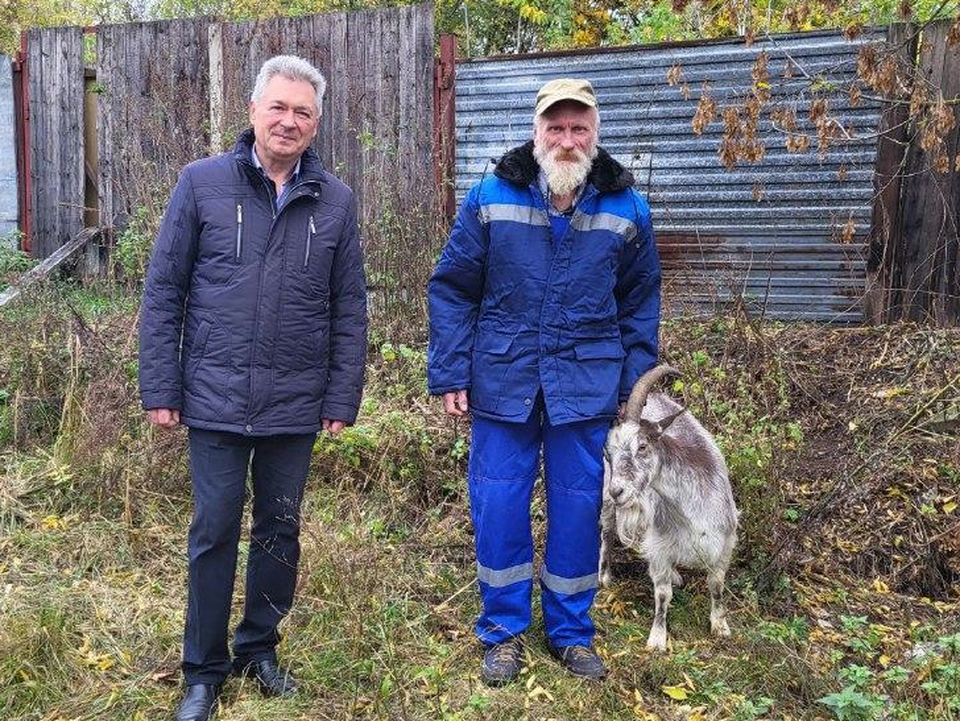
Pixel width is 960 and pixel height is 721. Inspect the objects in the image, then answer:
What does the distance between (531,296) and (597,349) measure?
0.35 meters

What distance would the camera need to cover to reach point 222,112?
8.04m

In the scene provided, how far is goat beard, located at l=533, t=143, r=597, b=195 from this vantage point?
3666 mm

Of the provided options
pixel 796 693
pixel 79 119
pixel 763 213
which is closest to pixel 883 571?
pixel 796 693

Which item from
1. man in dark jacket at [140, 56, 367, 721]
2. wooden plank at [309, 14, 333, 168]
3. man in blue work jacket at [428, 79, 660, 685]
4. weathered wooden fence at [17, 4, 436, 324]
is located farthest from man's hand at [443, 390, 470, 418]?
wooden plank at [309, 14, 333, 168]

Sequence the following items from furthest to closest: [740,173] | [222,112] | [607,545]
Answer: [222,112] < [740,173] < [607,545]

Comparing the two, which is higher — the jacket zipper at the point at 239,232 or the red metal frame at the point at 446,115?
the red metal frame at the point at 446,115

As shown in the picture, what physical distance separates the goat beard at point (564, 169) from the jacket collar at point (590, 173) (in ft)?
0.21

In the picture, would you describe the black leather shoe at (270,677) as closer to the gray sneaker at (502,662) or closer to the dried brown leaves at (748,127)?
the gray sneaker at (502,662)

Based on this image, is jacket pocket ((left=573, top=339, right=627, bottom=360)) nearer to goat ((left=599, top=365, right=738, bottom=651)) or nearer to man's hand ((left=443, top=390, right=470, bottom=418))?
goat ((left=599, top=365, right=738, bottom=651))

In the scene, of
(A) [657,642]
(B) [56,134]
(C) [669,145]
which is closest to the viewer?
(A) [657,642]

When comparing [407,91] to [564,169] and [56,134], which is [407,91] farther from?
[564,169]

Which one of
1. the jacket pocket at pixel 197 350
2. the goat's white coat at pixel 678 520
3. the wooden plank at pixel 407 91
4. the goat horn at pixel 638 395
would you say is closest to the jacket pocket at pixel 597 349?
the goat horn at pixel 638 395

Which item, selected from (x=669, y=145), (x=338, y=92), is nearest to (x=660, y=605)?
(x=669, y=145)

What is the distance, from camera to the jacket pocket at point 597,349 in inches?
147
